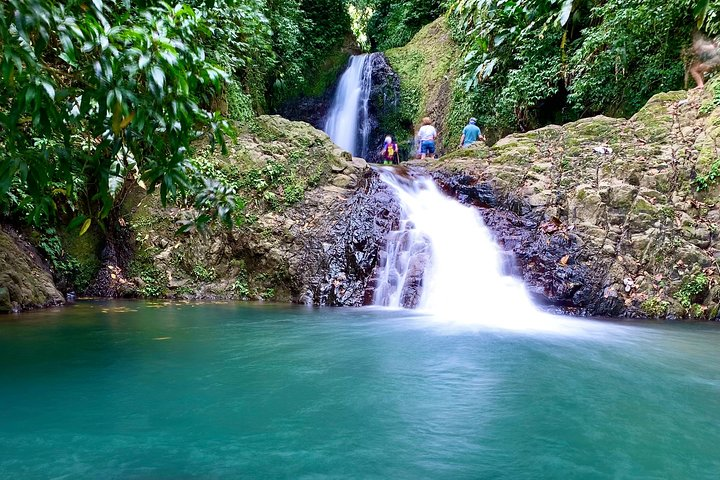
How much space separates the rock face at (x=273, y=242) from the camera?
811 centimetres

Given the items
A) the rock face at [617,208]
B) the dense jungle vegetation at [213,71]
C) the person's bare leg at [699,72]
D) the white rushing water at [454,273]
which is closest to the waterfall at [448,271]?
the white rushing water at [454,273]

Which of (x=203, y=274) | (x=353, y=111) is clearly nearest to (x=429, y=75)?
(x=353, y=111)

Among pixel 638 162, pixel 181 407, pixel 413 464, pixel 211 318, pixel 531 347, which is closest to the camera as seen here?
pixel 413 464

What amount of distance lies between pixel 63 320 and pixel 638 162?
9178 mm

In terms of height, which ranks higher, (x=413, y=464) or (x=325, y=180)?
(x=325, y=180)

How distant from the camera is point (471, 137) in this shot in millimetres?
12445

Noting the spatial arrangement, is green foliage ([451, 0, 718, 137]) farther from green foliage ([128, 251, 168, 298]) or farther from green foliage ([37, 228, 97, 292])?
green foliage ([37, 228, 97, 292])

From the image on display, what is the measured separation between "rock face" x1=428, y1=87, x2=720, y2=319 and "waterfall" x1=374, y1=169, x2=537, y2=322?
1.09 feet

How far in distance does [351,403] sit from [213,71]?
2251 mm

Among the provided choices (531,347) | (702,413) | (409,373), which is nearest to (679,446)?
(702,413)

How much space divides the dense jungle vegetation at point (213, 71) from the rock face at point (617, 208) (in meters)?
1.90

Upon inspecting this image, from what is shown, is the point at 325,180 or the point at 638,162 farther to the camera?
the point at 325,180

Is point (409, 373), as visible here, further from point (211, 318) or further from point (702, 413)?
point (211, 318)

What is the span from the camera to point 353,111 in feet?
54.4
